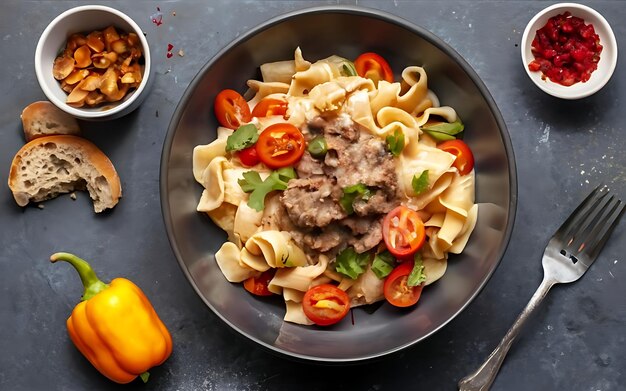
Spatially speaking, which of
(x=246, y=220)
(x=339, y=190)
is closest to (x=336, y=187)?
(x=339, y=190)

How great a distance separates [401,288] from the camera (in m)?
5.20

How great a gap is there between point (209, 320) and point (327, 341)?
905mm

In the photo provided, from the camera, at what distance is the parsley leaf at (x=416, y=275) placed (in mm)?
5105

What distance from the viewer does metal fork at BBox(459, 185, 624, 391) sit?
5430 mm

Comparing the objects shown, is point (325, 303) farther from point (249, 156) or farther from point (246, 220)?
point (249, 156)

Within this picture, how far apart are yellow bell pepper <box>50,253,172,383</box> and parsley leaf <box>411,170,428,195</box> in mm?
2017

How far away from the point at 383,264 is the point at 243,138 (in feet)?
4.15

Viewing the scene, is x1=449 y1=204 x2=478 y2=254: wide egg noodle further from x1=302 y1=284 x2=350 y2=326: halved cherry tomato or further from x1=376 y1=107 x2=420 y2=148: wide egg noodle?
x1=302 y1=284 x2=350 y2=326: halved cherry tomato

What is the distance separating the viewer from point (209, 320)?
18.3 ft

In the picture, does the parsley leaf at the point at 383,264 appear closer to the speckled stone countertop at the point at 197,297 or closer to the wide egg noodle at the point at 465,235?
the wide egg noodle at the point at 465,235

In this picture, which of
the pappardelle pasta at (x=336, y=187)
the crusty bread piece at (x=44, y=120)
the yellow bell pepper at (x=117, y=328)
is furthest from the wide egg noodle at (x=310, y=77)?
the yellow bell pepper at (x=117, y=328)

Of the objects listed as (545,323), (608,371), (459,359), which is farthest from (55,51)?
(608,371)

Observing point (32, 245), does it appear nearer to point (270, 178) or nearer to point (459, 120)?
point (270, 178)

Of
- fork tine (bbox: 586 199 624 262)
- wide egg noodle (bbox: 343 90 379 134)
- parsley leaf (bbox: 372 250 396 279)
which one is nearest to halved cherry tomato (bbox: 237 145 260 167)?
wide egg noodle (bbox: 343 90 379 134)
